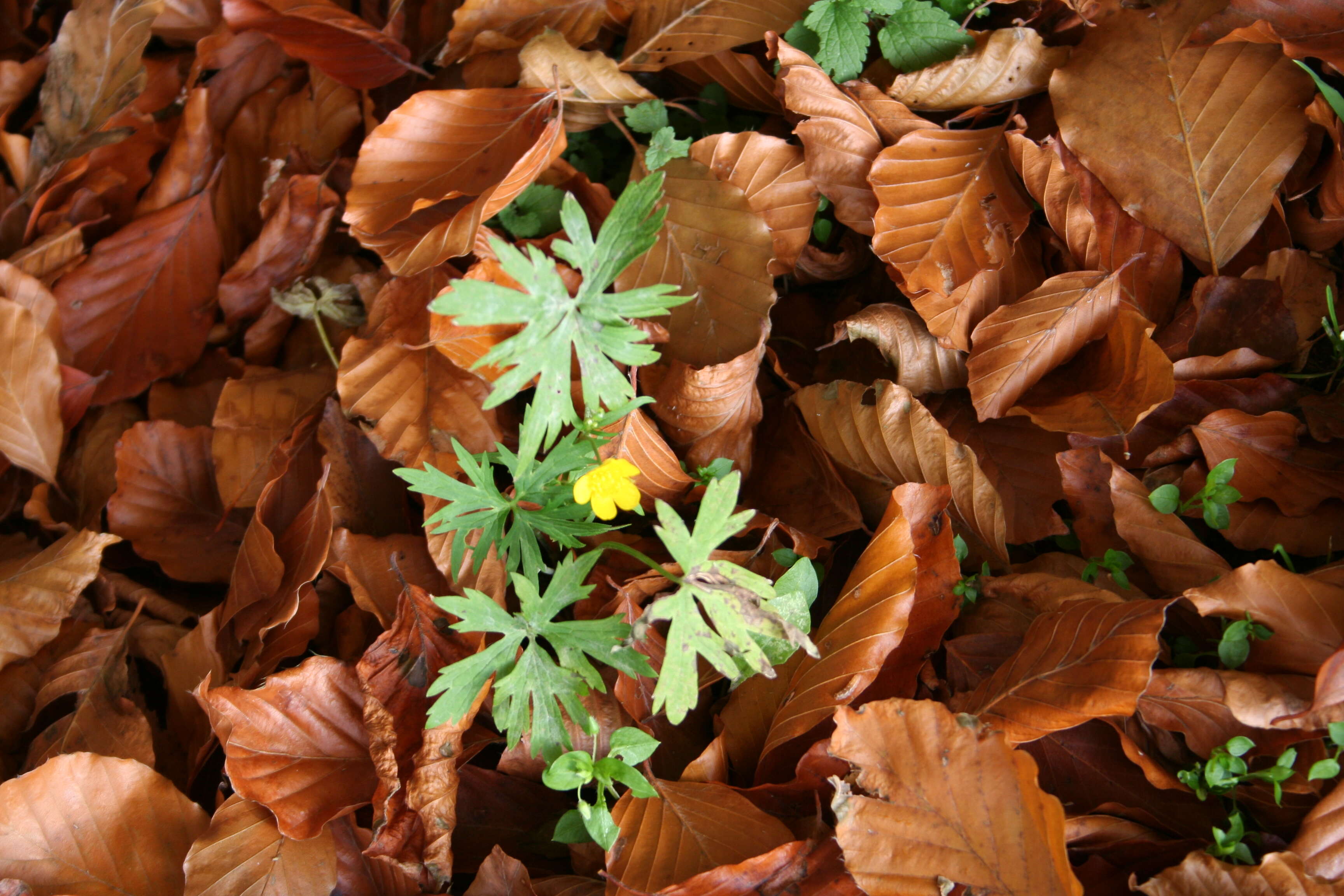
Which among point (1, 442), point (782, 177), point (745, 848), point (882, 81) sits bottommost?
point (745, 848)

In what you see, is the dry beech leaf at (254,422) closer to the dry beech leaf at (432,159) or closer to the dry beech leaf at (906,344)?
the dry beech leaf at (432,159)

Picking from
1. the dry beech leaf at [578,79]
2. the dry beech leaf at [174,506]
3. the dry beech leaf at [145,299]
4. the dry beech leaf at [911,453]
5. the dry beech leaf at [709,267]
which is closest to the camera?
the dry beech leaf at [911,453]

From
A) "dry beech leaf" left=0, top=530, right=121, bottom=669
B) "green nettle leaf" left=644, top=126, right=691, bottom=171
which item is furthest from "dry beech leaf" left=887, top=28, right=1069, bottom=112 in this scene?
"dry beech leaf" left=0, top=530, right=121, bottom=669

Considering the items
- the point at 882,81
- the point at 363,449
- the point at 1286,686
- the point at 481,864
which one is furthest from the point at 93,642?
the point at 1286,686

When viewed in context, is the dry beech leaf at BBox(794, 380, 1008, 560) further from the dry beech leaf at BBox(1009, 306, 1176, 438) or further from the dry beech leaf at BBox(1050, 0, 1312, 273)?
the dry beech leaf at BBox(1050, 0, 1312, 273)

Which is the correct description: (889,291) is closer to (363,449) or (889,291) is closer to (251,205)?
(363,449)

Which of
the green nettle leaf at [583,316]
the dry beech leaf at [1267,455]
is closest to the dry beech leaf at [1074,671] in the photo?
the dry beech leaf at [1267,455]
